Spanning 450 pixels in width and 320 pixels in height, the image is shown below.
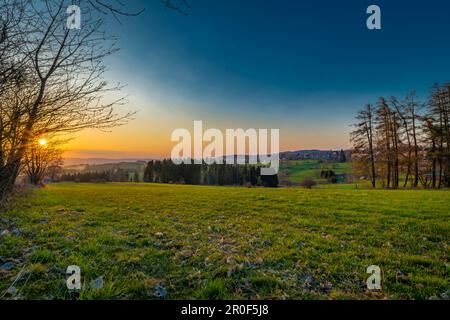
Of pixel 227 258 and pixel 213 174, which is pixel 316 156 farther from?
pixel 227 258

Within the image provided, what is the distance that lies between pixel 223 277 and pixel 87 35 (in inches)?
212

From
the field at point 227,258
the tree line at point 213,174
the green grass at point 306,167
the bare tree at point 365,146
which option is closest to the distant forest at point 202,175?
the tree line at point 213,174

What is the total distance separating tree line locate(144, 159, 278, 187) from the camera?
252 ft

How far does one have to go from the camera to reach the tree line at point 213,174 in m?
76.9

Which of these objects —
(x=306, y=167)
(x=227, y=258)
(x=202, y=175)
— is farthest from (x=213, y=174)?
(x=227, y=258)

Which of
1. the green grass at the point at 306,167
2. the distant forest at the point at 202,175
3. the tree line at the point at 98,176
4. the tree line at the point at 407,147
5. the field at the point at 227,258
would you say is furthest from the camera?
the green grass at the point at 306,167

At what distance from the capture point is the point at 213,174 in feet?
256

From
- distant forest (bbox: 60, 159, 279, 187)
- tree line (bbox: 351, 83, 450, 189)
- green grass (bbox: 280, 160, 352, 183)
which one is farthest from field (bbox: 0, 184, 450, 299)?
green grass (bbox: 280, 160, 352, 183)

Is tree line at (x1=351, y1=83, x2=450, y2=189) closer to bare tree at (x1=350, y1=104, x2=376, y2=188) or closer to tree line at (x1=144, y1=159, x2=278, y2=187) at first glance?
bare tree at (x1=350, y1=104, x2=376, y2=188)

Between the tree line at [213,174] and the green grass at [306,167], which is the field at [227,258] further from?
the green grass at [306,167]

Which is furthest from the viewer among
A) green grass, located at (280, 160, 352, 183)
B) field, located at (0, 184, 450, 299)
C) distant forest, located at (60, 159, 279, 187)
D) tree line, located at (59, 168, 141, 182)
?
green grass, located at (280, 160, 352, 183)

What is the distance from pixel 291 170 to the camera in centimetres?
9325
